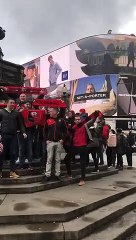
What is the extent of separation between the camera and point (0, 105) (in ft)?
31.7

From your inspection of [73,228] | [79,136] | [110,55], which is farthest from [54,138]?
[110,55]

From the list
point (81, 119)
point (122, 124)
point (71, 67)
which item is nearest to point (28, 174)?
Result: point (81, 119)

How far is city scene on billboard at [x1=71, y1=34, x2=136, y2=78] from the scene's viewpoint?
55969 millimetres

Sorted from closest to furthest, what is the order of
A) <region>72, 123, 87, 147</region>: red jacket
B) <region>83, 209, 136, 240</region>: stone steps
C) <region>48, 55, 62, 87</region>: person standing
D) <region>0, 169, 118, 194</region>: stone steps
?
1. <region>83, 209, 136, 240</region>: stone steps
2. <region>0, 169, 118, 194</region>: stone steps
3. <region>72, 123, 87, 147</region>: red jacket
4. <region>48, 55, 62, 87</region>: person standing

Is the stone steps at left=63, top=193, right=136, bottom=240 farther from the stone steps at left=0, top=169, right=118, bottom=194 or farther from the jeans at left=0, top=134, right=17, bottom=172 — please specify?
the jeans at left=0, top=134, right=17, bottom=172

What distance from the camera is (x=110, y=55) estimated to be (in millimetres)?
56219

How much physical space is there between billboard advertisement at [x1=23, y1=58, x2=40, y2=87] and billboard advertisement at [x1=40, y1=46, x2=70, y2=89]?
112cm

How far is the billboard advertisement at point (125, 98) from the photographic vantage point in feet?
178

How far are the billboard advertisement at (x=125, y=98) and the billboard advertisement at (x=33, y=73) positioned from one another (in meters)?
18.4

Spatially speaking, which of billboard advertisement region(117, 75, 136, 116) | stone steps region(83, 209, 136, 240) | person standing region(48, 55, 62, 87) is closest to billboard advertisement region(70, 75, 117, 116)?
billboard advertisement region(117, 75, 136, 116)

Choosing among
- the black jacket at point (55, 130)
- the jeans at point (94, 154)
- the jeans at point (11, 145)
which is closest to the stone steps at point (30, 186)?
the jeans at point (11, 145)

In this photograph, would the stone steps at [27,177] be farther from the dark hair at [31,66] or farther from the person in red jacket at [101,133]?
the dark hair at [31,66]

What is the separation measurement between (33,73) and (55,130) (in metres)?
63.0

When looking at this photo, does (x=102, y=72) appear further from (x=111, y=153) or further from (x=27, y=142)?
(x=27, y=142)
